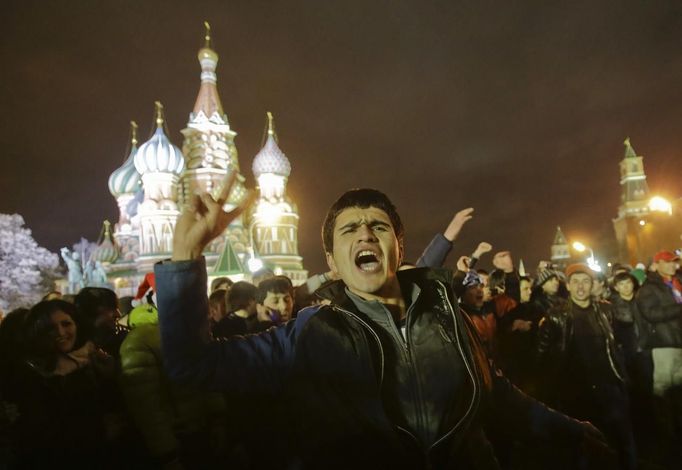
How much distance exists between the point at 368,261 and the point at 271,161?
40110 mm

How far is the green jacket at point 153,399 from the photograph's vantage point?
3.23 m

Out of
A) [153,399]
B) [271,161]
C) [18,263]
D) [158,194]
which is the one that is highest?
[271,161]

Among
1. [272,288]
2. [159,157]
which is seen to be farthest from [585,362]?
[159,157]

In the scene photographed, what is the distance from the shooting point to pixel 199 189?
35188mm

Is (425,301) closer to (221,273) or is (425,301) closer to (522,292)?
(522,292)

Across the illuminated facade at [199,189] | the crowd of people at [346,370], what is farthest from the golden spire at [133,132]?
the crowd of people at [346,370]

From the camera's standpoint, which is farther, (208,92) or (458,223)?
(208,92)

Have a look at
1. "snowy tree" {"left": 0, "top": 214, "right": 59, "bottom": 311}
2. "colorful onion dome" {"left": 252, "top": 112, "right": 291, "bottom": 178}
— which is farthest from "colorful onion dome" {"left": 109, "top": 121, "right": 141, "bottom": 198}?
"colorful onion dome" {"left": 252, "top": 112, "right": 291, "bottom": 178}

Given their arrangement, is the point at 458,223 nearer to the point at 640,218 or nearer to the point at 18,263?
the point at 18,263

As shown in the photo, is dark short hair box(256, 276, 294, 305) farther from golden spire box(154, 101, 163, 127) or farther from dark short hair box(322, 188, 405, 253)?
golden spire box(154, 101, 163, 127)

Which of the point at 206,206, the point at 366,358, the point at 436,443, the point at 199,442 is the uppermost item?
the point at 206,206

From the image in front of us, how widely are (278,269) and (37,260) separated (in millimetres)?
21417

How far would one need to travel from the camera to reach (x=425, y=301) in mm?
1986

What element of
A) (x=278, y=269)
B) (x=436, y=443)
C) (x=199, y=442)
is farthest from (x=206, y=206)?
(x=278, y=269)
